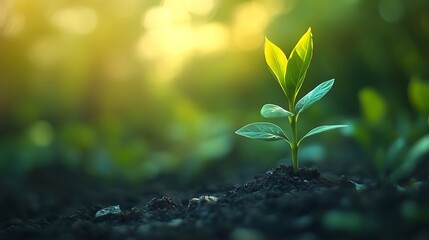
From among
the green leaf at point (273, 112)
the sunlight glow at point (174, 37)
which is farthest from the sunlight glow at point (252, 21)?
the green leaf at point (273, 112)

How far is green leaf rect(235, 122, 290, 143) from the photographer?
165 centimetres

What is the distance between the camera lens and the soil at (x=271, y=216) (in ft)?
3.67

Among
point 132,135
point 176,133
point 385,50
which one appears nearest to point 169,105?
point 132,135

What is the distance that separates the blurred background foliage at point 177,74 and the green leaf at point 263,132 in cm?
139

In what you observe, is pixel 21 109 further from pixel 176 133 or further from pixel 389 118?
pixel 389 118

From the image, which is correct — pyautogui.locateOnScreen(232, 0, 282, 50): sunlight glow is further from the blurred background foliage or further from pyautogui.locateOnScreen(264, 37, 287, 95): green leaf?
pyautogui.locateOnScreen(264, 37, 287, 95): green leaf

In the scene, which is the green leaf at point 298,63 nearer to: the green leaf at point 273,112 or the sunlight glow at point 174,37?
the green leaf at point 273,112

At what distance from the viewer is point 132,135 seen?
13.3ft

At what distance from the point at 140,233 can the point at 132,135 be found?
276 centimetres

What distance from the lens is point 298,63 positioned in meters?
1.66

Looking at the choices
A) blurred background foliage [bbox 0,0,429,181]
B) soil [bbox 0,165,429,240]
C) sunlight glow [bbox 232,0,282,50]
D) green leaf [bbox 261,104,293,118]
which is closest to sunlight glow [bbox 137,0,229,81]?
blurred background foliage [bbox 0,0,429,181]

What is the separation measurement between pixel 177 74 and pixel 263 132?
291cm

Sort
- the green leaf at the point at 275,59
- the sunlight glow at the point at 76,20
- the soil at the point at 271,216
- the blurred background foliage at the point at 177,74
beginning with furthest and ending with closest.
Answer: the sunlight glow at the point at 76,20, the blurred background foliage at the point at 177,74, the green leaf at the point at 275,59, the soil at the point at 271,216

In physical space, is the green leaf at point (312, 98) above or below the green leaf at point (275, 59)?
below
